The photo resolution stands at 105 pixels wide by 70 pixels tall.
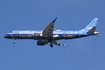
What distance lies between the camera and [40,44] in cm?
10038

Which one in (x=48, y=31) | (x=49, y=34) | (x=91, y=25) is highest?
(x=91, y=25)

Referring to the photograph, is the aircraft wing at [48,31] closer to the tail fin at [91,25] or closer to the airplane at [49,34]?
the airplane at [49,34]

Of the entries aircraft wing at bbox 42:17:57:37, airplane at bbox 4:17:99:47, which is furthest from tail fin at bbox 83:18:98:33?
aircraft wing at bbox 42:17:57:37

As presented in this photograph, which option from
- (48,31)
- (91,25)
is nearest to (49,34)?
(48,31)

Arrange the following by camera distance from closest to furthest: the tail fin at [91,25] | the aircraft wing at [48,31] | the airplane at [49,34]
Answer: the aircraft wing at [48,31]
the airplane at [49,34]
the tail fin at [91,25]

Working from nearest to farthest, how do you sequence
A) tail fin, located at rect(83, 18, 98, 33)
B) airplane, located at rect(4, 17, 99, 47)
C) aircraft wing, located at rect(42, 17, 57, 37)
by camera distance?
1. aircraft wing, located at rect(42, 17, 57, 37)
2. airplane, located at rect(4, 17, 99, 47)
3. tail fin, located at rect(83, 18, 98, 33)

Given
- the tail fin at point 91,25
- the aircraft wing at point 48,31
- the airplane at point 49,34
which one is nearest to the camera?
the aircraft wing at point 48,31

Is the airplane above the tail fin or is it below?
below

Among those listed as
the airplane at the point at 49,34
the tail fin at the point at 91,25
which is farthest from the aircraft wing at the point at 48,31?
the tail fin at the point at 91,25

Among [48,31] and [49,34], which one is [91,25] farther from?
[48,31]

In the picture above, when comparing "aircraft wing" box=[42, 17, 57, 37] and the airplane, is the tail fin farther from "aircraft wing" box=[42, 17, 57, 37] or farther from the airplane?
"aircraft wing" box=[42, 17, 57, 37]

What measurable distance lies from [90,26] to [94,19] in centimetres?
325

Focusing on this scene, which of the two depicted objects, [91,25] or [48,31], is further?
[91,25]

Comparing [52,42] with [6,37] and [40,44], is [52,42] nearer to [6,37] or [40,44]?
[40,44]
